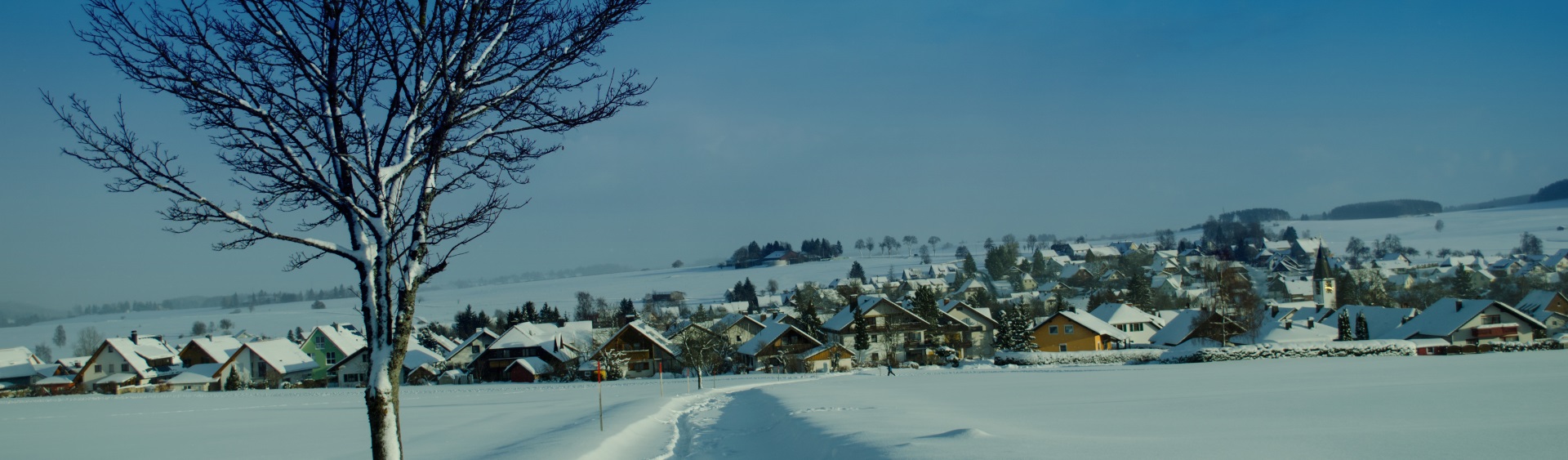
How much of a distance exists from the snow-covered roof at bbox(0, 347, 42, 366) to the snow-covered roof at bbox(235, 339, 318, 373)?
894 inches

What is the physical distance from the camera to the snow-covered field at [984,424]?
7500 mm

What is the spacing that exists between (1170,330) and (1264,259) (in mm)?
103334

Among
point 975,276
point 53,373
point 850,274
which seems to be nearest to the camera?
point 53,373

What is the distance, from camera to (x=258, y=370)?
6462 cm

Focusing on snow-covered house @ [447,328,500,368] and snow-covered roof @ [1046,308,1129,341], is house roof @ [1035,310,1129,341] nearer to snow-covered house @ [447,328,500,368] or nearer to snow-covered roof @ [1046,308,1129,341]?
snow-covered roof @ [1046,308,1129,341]

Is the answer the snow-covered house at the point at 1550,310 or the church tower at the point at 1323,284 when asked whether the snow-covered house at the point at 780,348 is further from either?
the church tower at the point at 1323,284

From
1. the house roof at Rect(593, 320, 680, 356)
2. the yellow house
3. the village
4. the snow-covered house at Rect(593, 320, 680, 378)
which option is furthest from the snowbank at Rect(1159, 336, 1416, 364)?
the house roof at Rect(593, 320, 680, 356)

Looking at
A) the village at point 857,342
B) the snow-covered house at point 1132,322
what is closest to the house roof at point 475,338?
the village at point 857,342

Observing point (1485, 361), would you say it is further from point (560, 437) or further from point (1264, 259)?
point (1264, 259)

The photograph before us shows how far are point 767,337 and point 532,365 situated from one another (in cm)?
1664

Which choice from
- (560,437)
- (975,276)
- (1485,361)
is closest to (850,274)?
(975,276)

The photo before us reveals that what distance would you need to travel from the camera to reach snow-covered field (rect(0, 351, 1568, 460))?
750cm

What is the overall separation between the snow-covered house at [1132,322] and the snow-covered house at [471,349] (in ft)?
157

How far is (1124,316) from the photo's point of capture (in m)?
66.2
